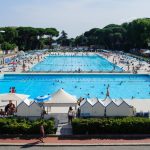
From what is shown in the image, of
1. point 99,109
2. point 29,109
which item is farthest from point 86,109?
point 29,109

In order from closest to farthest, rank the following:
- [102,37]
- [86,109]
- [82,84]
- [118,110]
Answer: [118,110]
[86,109]
[82,84]
[102,37]

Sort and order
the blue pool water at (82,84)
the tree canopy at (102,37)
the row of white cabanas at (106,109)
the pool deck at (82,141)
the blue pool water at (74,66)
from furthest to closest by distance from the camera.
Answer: the tree canopy at (102,37) < the blue pool water at (74,66) < the blue pool water at (82,84) < the row of white cabanas at (106,109) < the pool deck at (82,141)

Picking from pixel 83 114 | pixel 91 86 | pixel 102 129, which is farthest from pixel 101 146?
pixel 91 86

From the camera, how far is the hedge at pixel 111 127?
58.9 ft

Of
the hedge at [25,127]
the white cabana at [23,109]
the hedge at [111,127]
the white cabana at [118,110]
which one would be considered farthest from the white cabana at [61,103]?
the hedge at [111,127]

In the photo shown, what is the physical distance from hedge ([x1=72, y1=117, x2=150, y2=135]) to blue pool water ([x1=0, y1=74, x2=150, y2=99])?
14783mm

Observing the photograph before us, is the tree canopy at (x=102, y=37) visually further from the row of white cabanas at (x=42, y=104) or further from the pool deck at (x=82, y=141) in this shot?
the pool deck at (x=82, y=141)

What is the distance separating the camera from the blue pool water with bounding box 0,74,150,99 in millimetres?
34594

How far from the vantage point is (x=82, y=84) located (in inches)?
1532

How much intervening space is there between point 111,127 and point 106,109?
115 inches

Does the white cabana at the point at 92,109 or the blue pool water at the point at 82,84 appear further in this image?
the blue pool water at the point at 82,84

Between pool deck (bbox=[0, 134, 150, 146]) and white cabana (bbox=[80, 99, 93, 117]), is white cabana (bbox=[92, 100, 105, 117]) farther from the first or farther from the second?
pool deck (bbox=[0, 134, 150, 146])

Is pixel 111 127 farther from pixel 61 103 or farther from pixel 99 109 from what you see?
pixel 61 103

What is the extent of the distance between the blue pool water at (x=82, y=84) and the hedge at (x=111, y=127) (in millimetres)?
14783
